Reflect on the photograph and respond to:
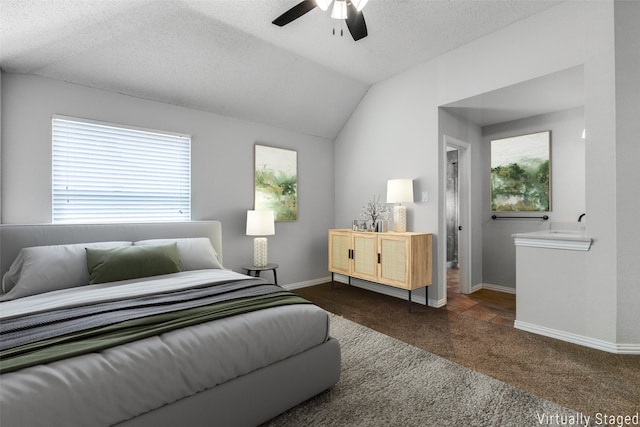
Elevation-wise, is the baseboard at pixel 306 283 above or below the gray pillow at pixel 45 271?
below

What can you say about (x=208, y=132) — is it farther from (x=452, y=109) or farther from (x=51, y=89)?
(x=452, y=109)

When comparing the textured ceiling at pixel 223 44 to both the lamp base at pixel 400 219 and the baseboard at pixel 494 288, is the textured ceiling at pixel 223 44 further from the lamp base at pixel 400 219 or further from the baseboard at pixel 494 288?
the baseboard at pixel 494 288

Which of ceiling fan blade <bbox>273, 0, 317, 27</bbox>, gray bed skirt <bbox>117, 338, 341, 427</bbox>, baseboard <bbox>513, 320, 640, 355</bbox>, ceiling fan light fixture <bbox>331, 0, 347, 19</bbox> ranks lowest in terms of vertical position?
baseboard <bbox>513, 320, 640, 355</bbox>

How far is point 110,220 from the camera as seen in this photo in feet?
10.2

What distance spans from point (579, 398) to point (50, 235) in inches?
162

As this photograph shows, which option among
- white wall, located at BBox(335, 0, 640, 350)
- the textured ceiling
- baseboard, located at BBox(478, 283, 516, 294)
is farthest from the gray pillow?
baseboard, located at BBox(478, 283, 516, 294)

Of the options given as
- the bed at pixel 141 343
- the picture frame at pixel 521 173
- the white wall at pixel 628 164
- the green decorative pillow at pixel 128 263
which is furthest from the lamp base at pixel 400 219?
the green decorative pillow at pixel 128 263

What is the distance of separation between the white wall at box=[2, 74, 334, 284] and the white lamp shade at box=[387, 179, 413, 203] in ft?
4.70

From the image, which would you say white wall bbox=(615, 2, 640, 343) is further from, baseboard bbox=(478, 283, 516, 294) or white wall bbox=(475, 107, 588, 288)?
baseboard bbox=(478, 283, 516, 294)

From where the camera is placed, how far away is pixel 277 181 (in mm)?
4262

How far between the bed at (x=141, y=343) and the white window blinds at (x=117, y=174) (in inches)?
19.3

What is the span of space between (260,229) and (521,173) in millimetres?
3556

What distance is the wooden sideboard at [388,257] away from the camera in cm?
335

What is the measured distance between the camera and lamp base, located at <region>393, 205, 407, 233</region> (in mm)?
3709
